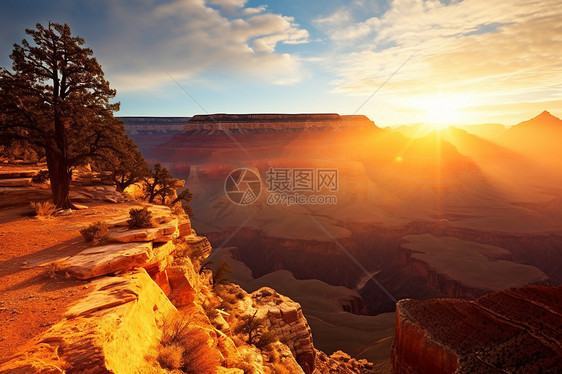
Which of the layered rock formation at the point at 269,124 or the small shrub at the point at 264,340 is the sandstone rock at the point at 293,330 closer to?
the small shrub at the point at 264,340

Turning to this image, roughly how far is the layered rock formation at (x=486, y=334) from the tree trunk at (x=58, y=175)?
19810 mm

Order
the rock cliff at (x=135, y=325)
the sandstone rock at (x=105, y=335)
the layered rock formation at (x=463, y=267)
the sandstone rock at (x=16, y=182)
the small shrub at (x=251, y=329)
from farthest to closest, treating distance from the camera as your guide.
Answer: the layered rock formation at (x=463, y=267) → the sandstone rock at (x=16, y=182) → the small shrub at (x=251, y=329) → the rock cliff at (x=135, y=325) → the sandstone rock at (x=105, y=335)

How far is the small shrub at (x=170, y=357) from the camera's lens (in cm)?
486

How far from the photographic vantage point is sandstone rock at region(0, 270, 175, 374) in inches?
142

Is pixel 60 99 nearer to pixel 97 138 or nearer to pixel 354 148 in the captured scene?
pixel 97 138

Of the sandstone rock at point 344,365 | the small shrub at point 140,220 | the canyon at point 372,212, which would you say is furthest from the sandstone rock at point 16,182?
the canyon at point 372,212

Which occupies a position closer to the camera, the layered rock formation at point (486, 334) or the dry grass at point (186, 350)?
the dry grass at point (186, 350)

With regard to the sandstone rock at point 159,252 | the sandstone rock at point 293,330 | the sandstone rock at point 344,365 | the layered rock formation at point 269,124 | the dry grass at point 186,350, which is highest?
the layered rock formation at point 269,124

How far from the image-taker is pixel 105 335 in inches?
162

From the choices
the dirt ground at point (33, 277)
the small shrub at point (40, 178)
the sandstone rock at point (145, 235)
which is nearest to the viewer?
the dirt ground at point (33, 277)

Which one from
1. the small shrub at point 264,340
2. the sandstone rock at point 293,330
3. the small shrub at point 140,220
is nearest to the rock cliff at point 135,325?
the small shrub at point 140,220

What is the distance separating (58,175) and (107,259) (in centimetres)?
877

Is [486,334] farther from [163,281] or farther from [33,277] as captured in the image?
[33,277]

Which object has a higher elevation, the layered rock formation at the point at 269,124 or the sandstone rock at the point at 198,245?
the layered rock formation at the point at 269,124
